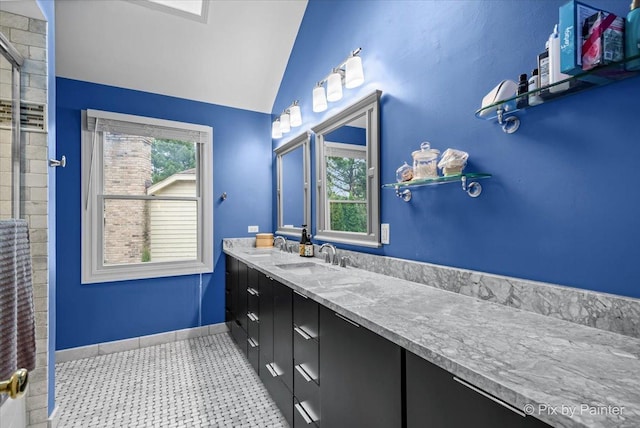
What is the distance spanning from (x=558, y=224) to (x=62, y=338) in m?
3.63

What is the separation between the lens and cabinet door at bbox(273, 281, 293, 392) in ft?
5.54

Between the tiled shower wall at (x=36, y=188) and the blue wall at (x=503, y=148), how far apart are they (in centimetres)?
189

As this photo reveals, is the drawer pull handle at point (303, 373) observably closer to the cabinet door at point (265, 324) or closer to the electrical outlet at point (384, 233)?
the cabinet door at point (265, 324)

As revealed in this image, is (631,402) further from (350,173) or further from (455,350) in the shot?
(350,173)

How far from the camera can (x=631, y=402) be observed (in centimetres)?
56

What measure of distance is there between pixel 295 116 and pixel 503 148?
1.96 metres

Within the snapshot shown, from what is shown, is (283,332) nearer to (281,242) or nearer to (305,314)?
(305,314)

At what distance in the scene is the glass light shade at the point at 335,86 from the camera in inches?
83.4

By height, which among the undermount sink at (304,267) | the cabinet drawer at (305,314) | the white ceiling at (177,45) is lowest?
the cabinet drawer at (305,314)

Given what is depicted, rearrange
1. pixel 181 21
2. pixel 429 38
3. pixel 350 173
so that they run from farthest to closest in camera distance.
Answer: pixel 181 21 → pixel 350 173 → pixel 429 38

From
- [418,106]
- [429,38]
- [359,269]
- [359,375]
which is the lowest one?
[359,375]

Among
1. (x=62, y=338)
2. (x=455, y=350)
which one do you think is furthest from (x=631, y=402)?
(x=62, y=338)

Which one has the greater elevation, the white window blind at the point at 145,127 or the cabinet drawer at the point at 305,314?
the white window blind at the point at 145,127

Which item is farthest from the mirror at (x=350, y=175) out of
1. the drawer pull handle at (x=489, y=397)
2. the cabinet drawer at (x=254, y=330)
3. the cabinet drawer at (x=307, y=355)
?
the drawer pull handle at (x=489, y=397)
